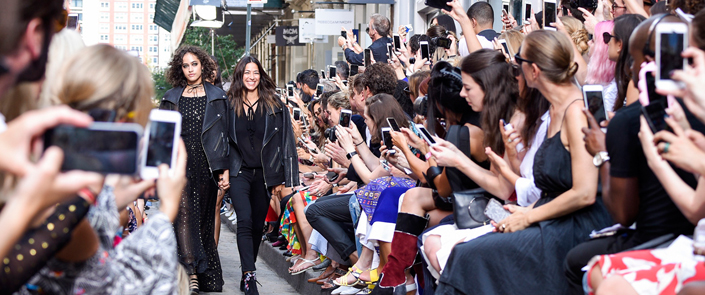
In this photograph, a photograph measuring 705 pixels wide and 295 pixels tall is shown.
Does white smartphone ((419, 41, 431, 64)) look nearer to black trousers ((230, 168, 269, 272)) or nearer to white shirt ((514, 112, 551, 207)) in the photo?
black trousers ((230, 168, 269, 272))

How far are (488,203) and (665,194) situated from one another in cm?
120

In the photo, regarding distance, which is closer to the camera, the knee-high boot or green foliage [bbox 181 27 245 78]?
the knee-high boot

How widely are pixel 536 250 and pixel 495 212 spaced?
390mm

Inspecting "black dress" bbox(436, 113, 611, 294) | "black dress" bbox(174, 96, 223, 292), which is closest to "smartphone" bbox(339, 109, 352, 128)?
"black dress" bbox(174, 96, 223, 292)

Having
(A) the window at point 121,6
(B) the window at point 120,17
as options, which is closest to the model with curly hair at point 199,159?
(B) the window at point 120,17

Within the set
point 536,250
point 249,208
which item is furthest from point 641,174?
point 249,208

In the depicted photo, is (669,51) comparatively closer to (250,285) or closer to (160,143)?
(160,143)

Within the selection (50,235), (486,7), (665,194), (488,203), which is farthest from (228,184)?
(50,235)

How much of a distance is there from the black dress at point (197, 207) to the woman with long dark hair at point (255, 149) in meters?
0.25

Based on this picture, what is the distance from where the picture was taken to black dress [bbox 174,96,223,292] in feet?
22.0

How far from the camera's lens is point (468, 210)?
4.17 meters

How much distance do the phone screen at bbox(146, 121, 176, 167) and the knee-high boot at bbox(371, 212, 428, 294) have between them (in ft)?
9.47

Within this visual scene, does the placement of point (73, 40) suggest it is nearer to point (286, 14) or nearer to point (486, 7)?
point (486, 7)

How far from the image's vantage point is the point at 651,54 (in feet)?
9.05
